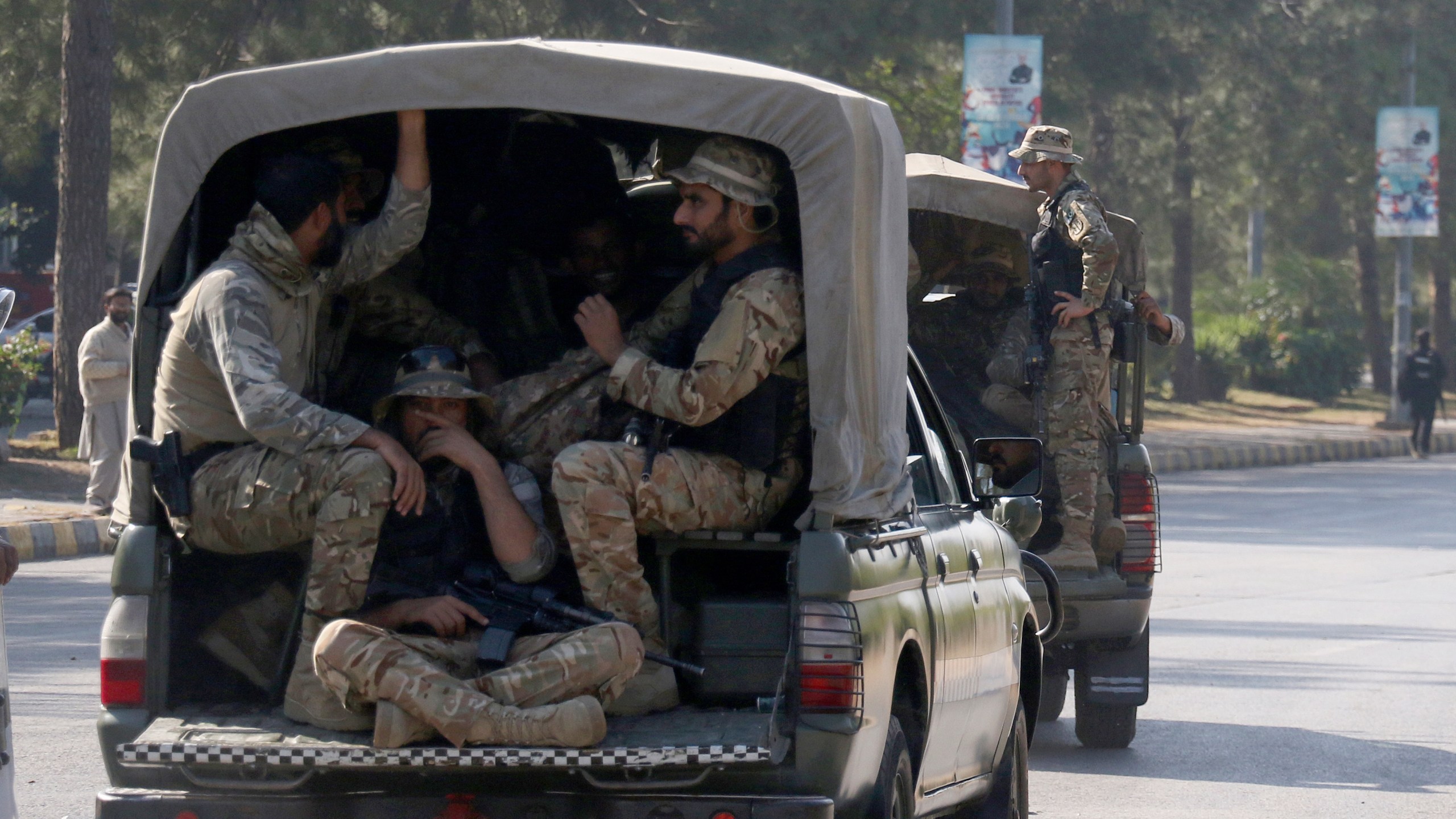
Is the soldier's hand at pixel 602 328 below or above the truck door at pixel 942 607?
above

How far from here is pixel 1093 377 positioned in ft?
29.4

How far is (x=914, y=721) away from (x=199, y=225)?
2235 millimetres

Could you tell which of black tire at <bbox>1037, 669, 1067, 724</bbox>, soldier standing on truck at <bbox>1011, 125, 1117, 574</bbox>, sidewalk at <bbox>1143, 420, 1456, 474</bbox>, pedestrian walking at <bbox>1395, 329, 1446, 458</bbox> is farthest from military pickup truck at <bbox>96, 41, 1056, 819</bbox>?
pedestrian walking at <bbox>1395, 329, 1446, 458</bbox>

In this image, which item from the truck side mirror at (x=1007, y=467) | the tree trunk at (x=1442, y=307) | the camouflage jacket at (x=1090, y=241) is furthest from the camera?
the tree trunk at (x=1442, y=307)

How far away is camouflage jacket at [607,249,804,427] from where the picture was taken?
16.0ft

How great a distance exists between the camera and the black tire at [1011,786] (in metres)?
5.91

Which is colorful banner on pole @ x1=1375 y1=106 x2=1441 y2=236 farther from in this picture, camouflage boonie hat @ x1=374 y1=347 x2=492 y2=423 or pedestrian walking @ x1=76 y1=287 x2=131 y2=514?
camouflage boonie hat @ x1=374 y1=347 x2=492 y2=423

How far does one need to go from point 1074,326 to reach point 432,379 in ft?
14.8

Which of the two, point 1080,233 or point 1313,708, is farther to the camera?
point 1313,708

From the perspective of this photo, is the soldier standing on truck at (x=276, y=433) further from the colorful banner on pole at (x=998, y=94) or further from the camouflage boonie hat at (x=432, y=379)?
the colorful banner on pole at (x=998, y=94)

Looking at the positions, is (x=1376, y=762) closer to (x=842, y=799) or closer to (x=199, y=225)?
(x=842, y=799)

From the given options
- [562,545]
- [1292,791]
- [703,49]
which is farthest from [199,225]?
[703,49]

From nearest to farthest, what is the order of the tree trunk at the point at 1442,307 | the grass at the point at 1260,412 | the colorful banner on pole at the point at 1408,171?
the colorful banner on pole at the point at 1408,171 → the grass at the point at 1260,412 → the tree trunk at the point at 1442,307

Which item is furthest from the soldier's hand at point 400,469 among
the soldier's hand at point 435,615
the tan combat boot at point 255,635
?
the tan combat boot at point 255,635
